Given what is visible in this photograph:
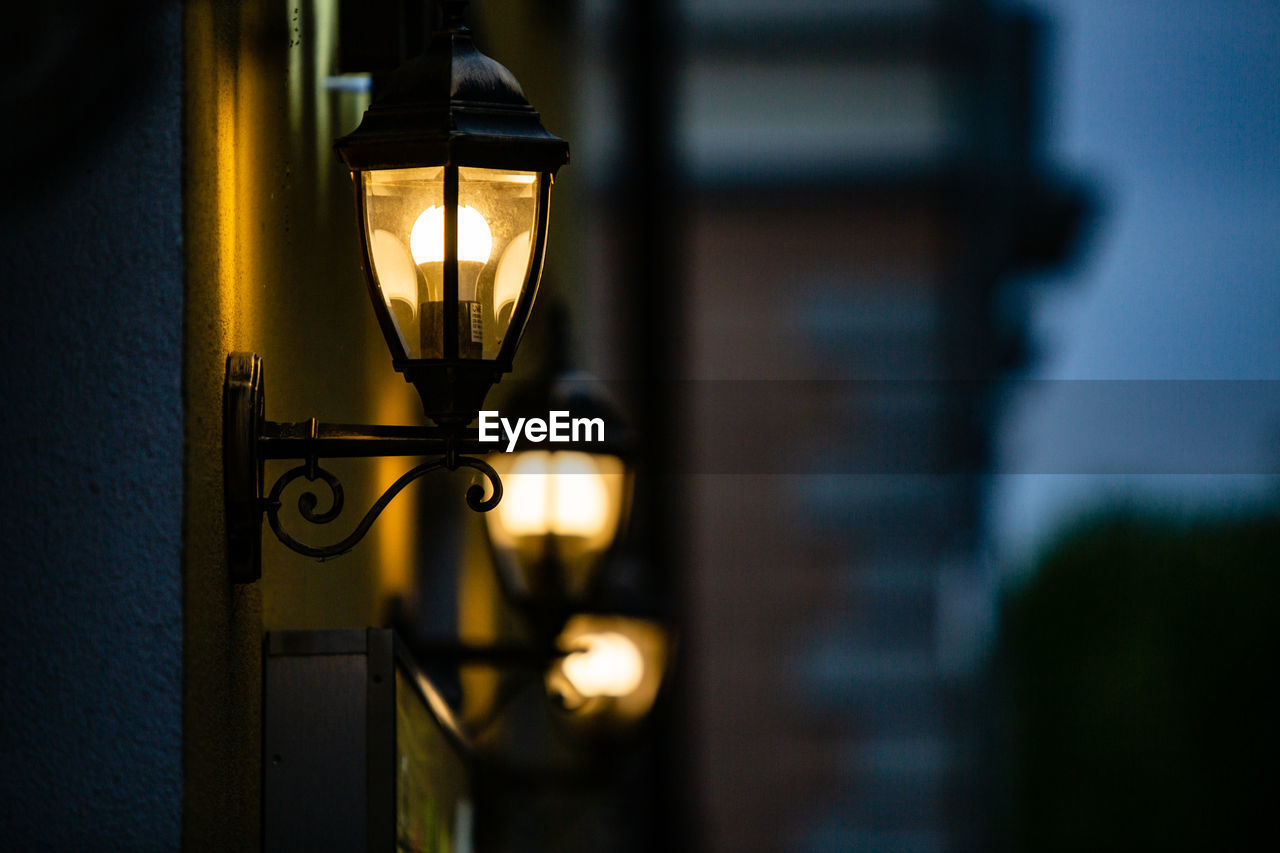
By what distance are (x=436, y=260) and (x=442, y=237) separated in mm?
41

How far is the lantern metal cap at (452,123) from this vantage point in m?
1.80

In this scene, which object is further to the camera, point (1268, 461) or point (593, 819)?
point (1268, 461)

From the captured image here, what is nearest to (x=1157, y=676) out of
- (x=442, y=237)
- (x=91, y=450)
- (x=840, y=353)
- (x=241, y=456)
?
(x=840, y=353)

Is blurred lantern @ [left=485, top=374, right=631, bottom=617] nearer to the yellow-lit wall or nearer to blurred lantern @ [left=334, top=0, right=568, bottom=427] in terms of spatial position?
the yellow-lit wall

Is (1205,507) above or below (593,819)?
above

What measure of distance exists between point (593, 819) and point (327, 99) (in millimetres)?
10418

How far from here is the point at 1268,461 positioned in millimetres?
27016

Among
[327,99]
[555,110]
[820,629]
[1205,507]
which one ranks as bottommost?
[327,99]

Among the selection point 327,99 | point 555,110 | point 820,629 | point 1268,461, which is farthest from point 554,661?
point 1268,461

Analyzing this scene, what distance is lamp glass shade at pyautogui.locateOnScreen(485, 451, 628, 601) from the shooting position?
11.4 feet

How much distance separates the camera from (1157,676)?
94.4 ft

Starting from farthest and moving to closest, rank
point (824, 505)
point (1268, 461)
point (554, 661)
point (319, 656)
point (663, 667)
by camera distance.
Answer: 1. point (1268, 461)
2. point (824, 505)
3. point (663, 667)
4. point (554, 661)
5. point (319, 656)

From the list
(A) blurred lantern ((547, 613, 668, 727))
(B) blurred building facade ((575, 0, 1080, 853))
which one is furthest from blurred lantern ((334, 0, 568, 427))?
(B) blurred building facade ((575, 0, 1080, 853))

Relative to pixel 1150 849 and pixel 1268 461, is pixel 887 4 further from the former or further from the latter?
pixel 1150 849
